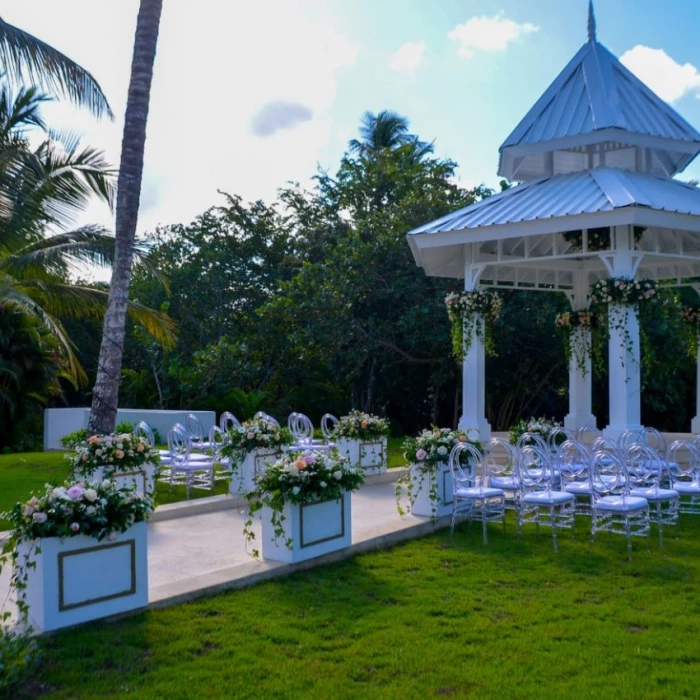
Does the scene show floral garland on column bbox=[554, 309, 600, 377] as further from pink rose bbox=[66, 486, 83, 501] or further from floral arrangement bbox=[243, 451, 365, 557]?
pink rose bbox=[66, 486, 83, 501]

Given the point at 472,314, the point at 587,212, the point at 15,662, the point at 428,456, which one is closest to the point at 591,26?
the point at 587,212

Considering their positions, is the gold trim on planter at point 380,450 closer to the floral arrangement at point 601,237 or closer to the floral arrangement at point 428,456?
the floral arrangement at point 428,456

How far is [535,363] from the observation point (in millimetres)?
21141

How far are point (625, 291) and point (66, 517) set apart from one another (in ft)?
27.5

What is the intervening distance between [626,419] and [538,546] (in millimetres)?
3978

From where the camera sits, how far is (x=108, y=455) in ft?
29.7

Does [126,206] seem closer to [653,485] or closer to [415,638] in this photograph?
[415,638]

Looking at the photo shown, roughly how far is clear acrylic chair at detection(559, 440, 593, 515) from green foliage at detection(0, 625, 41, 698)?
19.1ft

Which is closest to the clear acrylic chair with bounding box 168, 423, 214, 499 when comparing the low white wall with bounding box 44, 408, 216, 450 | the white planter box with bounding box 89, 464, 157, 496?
the white planter box with bounding box 89, 464, 157, 496

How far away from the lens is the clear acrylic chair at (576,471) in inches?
339

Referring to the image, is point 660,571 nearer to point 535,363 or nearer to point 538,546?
point 538,546

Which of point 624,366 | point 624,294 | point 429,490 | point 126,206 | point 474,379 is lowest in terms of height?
point 429,490

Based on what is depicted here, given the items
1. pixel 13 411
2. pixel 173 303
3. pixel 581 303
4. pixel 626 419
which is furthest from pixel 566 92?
pixel 173 303

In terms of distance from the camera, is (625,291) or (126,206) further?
(625,291)
